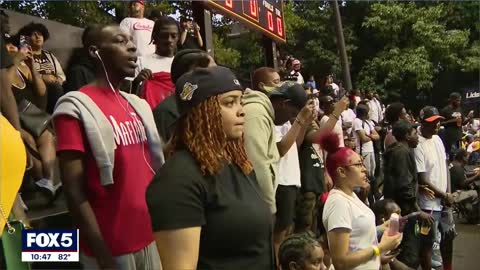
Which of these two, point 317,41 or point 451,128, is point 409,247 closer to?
point 451,128

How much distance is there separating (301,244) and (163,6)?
1239cm

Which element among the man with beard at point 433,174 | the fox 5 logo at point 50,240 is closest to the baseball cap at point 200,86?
the fox 5 logo at point 50,240

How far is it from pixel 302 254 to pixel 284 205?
1862mm

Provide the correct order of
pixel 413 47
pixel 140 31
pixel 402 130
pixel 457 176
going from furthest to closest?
pixel 413 47 → pixel 457 176 → pixel 402 130 → pixel 140 31

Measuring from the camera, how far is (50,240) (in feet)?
10.8

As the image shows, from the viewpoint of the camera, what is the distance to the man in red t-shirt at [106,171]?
264cm

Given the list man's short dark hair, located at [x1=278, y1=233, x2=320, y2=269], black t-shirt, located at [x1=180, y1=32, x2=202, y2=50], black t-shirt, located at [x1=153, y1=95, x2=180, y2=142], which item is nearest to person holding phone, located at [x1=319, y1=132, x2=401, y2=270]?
man's short dark hair, located at [x1=278, y1=233, x2=320, y2=269]

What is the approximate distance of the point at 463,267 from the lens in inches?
296

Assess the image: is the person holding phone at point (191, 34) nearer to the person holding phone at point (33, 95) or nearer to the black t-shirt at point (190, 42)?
the black t-shirt at point (190, 42)

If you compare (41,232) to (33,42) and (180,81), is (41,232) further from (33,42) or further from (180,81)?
(33,42)

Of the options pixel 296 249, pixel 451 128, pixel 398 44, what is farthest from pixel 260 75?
pixel 398 44

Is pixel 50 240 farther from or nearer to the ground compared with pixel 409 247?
farther from the ground

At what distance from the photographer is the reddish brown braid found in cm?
226

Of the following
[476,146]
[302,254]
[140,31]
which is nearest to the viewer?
[302,254]
